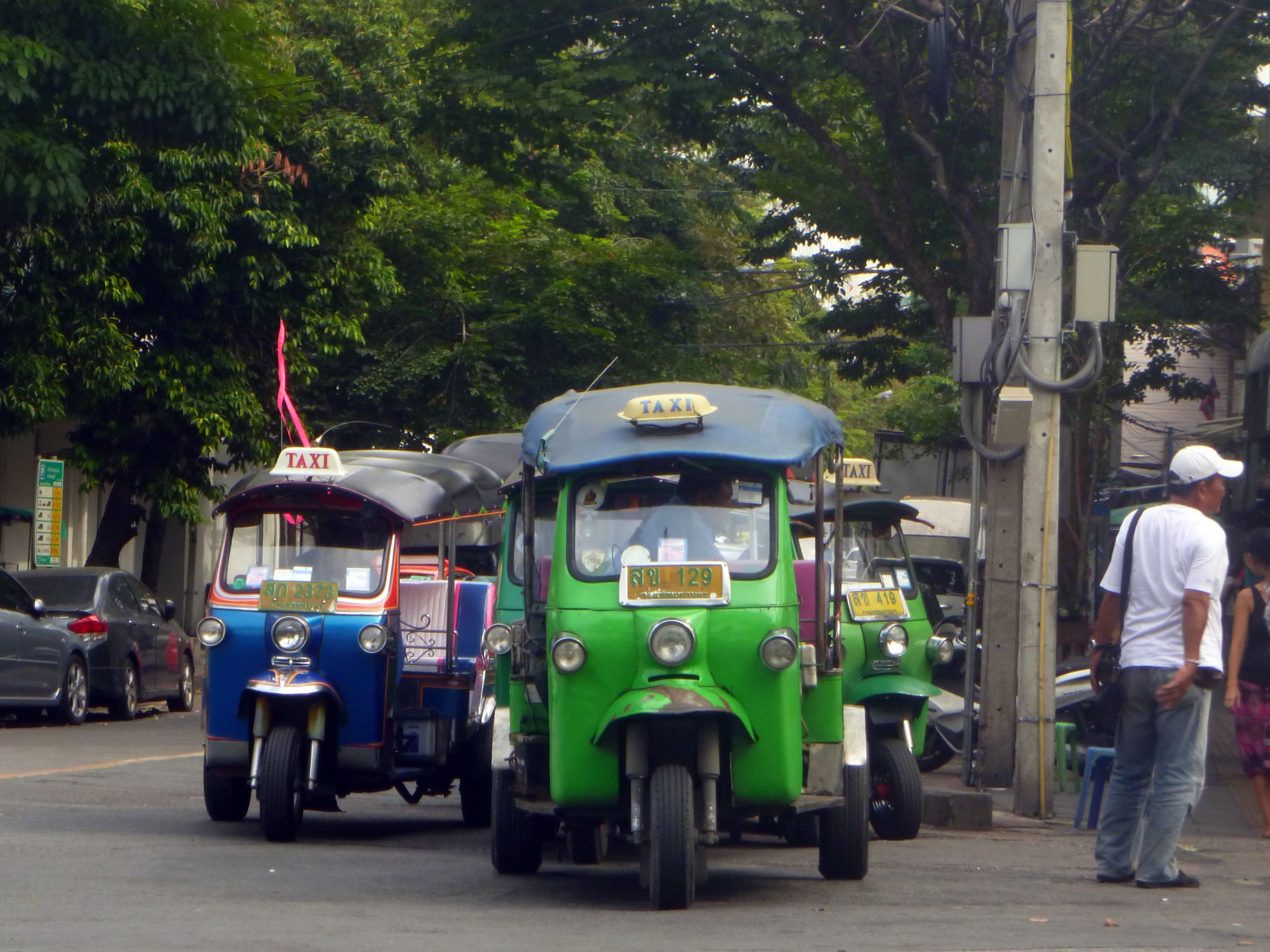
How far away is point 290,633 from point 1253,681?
18.4 feet

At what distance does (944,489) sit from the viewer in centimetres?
3322

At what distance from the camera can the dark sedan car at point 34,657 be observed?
1589cm

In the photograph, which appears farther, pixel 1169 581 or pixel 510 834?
pixel 510 834

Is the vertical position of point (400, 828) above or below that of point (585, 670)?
below

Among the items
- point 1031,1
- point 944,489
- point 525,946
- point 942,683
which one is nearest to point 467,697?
point 525,946

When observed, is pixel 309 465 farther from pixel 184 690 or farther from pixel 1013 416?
pixel 184 690

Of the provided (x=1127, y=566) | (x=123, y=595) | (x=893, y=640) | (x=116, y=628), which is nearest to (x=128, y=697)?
(x=116, y=628)

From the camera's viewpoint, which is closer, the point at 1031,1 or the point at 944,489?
the point at 1031,1

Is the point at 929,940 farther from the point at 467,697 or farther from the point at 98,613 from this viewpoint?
the point at 98,613

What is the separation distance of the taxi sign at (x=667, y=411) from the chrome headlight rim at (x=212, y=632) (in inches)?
132

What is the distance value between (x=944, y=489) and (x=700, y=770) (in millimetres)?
26894

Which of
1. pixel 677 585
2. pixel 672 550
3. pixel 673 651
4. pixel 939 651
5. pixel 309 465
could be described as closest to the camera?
pixel 673 651

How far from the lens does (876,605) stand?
1039 centimetres

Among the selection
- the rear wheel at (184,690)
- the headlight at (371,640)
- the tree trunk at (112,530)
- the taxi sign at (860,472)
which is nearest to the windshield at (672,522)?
the headlight at (371,640)
